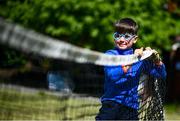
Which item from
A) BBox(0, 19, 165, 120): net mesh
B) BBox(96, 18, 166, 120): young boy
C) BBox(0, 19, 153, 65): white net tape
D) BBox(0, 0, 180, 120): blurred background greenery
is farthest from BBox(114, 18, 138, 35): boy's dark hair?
BBox(0, 0, 180, 120): blurred background greenery

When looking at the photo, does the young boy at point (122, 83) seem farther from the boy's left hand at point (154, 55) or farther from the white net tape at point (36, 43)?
the white net tape at point (36, 43)

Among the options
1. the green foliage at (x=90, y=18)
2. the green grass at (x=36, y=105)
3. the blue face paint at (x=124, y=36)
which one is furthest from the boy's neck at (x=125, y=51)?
the green foliage at (x=90, y=18)

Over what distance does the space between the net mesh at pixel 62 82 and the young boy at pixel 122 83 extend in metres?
0.19

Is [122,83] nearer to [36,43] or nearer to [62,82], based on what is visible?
[62,82]

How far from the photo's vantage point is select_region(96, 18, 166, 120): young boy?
532 cm

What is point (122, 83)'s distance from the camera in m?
5.36

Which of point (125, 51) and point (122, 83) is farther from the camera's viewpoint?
point (125, 51)

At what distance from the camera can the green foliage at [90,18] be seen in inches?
683

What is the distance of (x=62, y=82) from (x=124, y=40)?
82cm

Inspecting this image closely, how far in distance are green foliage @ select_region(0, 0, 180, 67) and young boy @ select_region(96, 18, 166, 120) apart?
1149cm

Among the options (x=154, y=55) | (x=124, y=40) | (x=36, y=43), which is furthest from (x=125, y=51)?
(x=36, y=43)

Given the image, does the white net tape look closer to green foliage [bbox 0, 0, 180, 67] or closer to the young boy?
the young boy

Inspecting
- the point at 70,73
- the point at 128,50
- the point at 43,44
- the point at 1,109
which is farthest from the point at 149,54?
the point at 43,44

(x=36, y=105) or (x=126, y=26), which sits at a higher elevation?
(x=126, y=26)
